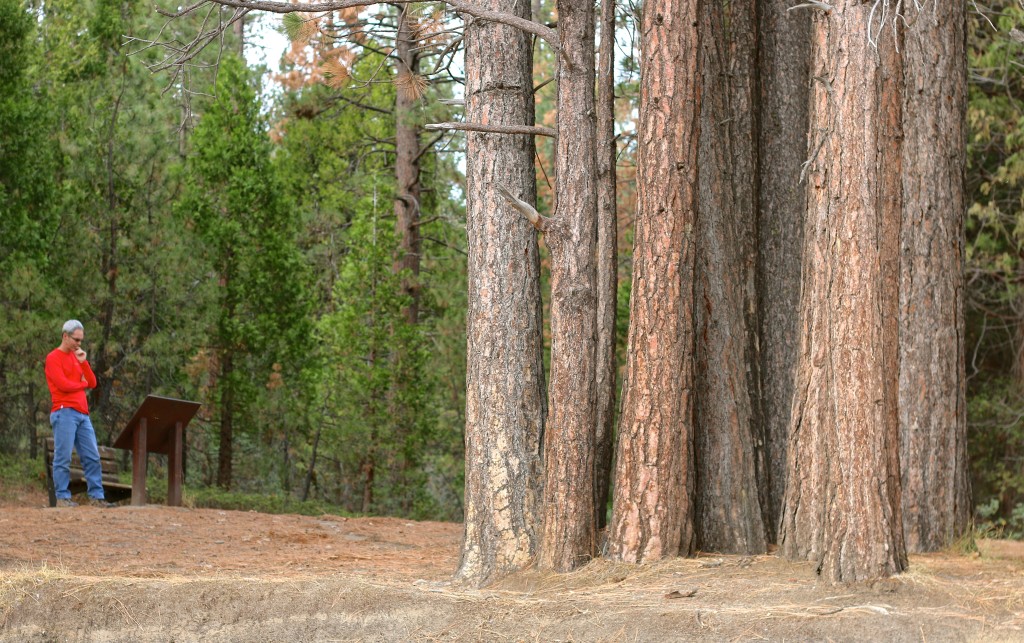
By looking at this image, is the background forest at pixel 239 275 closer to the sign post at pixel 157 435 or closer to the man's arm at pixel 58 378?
the sign post at pixel 157 435

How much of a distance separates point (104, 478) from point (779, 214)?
24.7 feet

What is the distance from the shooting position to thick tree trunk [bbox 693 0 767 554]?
7.71 m

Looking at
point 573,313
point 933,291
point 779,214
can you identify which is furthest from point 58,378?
point 933,291

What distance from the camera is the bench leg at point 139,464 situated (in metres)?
11.3

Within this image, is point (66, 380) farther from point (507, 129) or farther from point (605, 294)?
point (605, 294)

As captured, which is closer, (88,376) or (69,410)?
(69,410)

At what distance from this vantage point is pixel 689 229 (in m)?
7.33

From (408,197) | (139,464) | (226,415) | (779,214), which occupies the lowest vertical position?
(139,464)

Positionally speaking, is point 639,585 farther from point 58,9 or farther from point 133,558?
point 58,9

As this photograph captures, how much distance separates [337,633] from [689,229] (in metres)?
3.17

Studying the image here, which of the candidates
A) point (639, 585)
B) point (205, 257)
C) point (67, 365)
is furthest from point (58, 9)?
point (639, 585)

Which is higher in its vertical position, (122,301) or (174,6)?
(174,6)

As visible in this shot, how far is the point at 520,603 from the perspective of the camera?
645cm

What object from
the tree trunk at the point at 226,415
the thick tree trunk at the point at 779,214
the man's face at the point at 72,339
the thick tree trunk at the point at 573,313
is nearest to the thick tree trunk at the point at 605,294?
the thick tree trunk at the point at 573,313
